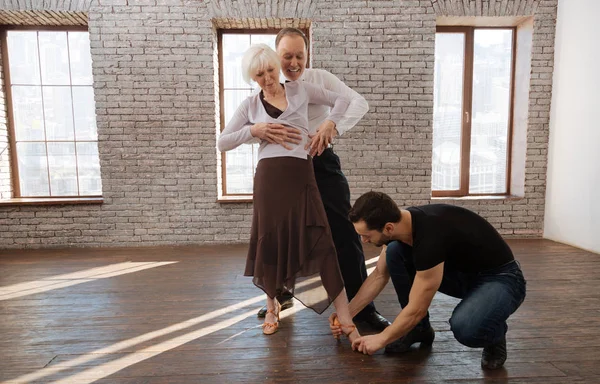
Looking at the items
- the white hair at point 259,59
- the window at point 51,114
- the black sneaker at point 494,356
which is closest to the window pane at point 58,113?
the window at point 51,114

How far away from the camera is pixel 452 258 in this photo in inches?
67.4

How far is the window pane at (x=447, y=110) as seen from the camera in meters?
4.68

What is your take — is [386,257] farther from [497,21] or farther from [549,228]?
[497,21]

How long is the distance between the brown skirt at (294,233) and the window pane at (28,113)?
3.95m

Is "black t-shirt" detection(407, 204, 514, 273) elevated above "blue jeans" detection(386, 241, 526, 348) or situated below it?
above

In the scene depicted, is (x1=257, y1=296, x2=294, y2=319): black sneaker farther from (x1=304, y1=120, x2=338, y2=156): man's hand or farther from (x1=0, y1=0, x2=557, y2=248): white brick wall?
(x1=0, y1=0, x2=557, y2=248): white brick wall

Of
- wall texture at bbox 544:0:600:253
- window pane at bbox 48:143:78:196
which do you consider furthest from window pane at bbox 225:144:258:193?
wall texture at bbox 544:0:600:253

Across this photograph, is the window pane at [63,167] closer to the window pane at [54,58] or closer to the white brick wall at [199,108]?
the white brick wall at [199,108]

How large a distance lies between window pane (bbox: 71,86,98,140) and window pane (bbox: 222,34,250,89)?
1580 mm


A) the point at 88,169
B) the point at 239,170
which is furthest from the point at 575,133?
the point at 88,169

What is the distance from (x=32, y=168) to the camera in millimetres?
4602

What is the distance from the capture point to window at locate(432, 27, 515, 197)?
469 cm

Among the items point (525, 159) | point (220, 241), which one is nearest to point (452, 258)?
point (220, 241)

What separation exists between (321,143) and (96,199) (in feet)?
11.2
